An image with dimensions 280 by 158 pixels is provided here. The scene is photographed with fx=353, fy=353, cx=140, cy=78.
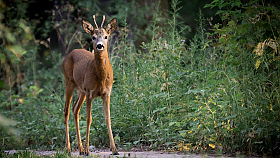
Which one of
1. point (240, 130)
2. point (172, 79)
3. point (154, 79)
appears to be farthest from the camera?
point (154, 79)

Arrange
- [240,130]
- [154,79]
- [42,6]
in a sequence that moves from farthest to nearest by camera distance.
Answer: [42,6] < [154,79] < [240,130]

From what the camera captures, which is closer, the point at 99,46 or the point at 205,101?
the point at 99,46

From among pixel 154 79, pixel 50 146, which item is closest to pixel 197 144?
pixel 154 79

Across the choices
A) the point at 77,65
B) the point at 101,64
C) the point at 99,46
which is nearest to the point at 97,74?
the point at 101,64

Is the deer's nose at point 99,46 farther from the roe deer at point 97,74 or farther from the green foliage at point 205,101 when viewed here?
the green foliage at point 205,101

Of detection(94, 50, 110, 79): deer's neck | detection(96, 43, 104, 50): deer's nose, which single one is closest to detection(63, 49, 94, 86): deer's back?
detection(94, 50, 110, 79): deer's neck

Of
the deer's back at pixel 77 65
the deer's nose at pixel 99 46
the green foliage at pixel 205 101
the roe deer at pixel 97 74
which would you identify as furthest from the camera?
the deer's back at pixel 77 65

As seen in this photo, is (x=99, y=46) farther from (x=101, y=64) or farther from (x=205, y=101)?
(x=205, y=101)

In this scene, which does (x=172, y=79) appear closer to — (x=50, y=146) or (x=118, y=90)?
(x=118, y=90)

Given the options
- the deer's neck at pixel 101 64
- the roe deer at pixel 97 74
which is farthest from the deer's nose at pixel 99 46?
the deer's neck at pixel 101 64

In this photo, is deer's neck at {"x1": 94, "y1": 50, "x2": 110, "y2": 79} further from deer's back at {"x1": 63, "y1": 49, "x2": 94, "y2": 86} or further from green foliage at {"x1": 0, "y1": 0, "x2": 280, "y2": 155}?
green foliage at {"x1": 0, "y1": 0, "x2": 280, "y2": 155}

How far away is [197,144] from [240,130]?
2.30 feet

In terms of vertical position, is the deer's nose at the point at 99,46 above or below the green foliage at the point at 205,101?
above

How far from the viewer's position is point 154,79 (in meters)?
6.62
